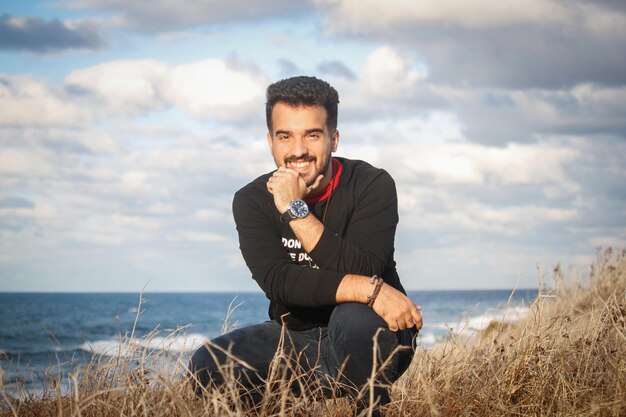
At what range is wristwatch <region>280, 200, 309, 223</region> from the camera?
143 inches

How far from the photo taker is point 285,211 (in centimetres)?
368

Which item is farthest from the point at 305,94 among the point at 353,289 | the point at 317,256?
the point at 353,289

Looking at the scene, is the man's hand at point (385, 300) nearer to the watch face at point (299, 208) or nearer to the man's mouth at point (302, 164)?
the watch face at point (299, 208)

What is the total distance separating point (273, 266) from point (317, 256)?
26 centimetres

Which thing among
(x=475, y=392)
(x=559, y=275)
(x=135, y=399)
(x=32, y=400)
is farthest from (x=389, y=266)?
(x=559, y=275)

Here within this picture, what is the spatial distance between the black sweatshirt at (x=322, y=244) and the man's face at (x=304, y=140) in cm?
21

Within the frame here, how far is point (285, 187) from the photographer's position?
376cm

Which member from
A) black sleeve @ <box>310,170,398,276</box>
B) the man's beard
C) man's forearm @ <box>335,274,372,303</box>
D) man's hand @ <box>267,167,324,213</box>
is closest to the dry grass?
man's forearm @ <box>335,274,372,303</box>

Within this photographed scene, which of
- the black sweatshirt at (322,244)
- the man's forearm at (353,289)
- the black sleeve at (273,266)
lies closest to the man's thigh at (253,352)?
the black sweatshirt at (322,244)

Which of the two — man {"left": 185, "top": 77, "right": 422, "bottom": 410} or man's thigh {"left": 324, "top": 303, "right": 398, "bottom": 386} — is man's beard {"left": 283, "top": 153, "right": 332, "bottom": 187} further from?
man's thigh {"left": 324, "top": 303, "right": 398, "bottom": 386}

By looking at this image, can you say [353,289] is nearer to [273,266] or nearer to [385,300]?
[385,300]

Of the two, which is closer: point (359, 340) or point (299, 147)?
point (359, 340)

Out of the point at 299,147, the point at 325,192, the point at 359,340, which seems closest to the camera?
the point at 359,340

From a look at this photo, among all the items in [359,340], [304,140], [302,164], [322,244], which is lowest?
[359,340]
